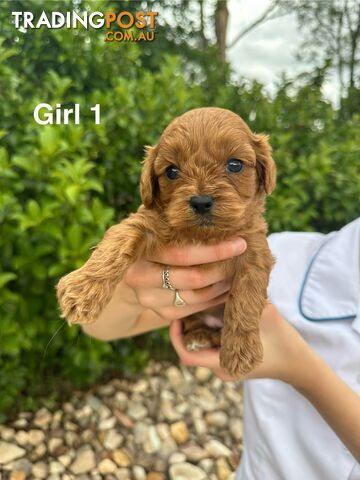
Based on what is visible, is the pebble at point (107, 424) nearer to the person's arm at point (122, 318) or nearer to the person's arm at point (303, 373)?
the person's arm at point (122, 318)

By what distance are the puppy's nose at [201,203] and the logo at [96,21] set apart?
215cm

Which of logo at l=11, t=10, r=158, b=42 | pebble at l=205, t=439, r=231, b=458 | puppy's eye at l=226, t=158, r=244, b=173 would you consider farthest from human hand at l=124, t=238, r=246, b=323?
pebble at l=205, t=439, r=231, b=458

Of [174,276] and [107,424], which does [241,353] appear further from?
[107,424]

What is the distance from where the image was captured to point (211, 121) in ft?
5.04

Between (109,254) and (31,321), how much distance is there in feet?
4.86

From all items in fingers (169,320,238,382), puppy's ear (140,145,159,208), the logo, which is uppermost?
the logo

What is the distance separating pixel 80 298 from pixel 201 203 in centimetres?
49

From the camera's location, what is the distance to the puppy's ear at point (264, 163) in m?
1.70

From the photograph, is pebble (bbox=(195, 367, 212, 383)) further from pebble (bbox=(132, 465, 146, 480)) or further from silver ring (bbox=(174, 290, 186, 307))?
silver ring (bbox=(174, 290, 186, 307))

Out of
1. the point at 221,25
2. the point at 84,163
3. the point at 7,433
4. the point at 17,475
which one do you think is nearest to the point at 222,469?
the point at 17,475

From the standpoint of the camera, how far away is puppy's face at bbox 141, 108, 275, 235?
1437 mm

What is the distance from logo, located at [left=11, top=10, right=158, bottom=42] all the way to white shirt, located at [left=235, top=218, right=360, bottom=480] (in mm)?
2031

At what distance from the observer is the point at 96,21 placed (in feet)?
10.1

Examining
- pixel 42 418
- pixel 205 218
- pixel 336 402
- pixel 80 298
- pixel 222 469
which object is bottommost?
pixel 222 469
